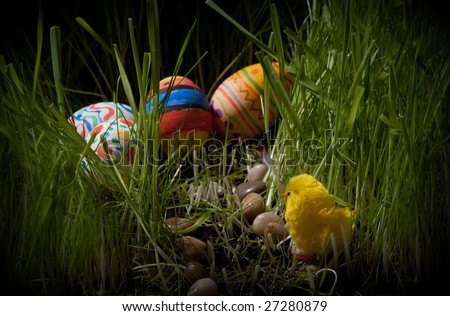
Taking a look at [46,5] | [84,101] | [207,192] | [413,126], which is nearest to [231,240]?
[207,192]

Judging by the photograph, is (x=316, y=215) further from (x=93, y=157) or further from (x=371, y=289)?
(x=93, y=157)

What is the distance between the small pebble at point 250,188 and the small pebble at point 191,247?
0.64 ft

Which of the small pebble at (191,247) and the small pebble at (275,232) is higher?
the small pebble at (275,232)

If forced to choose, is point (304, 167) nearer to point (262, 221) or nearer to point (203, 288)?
point (262, 221)

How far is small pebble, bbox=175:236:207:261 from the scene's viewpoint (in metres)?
1.22

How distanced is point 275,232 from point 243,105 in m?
0.44

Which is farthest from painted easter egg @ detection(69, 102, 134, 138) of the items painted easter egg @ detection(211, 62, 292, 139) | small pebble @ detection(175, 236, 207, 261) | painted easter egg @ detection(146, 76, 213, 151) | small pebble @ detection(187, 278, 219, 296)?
small pebble @ detection(187, 278, 219, 296)

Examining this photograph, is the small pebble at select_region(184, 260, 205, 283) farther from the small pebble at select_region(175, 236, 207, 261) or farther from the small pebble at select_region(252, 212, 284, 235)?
the small pebble at select_region(252, 212, 284, 235)

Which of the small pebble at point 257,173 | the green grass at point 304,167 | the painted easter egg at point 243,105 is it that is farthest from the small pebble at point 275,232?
the painted easter egg at point 243,105

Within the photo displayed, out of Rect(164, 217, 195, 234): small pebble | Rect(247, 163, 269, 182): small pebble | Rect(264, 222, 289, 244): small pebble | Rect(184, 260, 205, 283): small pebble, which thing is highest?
Rect(247, 163, 269, 182): small pebble

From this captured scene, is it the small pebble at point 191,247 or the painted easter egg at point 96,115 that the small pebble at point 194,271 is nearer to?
the small pebble at point 191,247

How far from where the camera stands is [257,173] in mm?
1474

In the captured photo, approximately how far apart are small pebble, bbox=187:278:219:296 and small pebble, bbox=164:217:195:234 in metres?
0.12

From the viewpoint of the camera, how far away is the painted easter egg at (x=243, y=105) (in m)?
1.61
